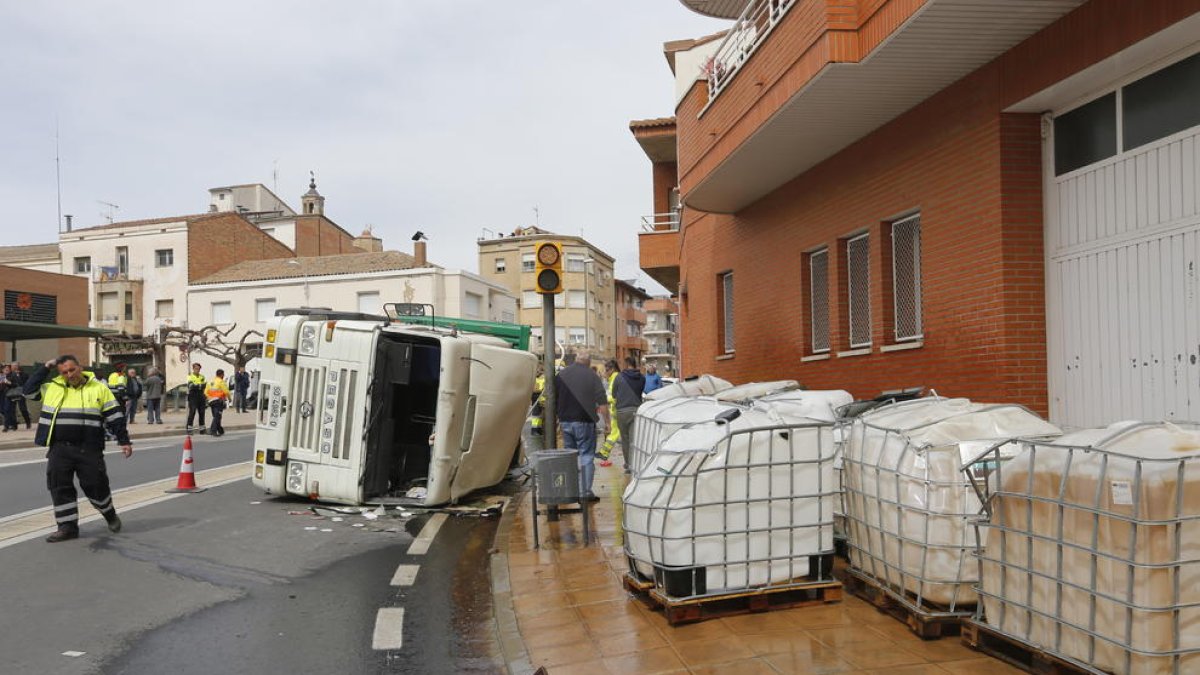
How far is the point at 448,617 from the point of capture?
585 centimetres

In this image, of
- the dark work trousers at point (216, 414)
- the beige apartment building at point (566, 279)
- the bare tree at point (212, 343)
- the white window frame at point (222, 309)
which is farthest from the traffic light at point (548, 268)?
the beige apartment building at point (566, 279)

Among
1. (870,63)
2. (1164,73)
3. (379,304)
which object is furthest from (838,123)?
(379,304)

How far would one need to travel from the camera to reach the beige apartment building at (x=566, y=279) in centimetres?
6594

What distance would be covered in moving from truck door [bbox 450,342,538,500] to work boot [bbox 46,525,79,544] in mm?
3558

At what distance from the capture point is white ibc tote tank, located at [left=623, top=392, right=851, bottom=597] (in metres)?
5.10

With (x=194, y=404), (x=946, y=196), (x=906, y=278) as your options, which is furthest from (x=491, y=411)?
(x=194, y=404)

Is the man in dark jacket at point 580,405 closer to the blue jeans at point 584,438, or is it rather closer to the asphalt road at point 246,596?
the blue jeans at point 584,438

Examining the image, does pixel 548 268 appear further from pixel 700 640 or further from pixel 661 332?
pixel 661 332

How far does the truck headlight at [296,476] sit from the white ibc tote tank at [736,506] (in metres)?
5.62

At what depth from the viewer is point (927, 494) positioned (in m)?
4.70

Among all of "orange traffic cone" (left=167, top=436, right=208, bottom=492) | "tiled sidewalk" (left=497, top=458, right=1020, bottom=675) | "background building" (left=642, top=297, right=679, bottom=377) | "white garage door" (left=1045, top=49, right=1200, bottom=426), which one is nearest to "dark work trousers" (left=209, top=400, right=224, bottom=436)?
"orange traffic cone" (left=167, top=436, right=208, bottom=492)

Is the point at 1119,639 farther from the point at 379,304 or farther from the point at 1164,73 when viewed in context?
the point at 379,304

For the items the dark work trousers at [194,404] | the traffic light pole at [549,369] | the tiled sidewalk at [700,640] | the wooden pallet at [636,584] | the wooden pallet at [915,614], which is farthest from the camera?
the dark work trousers at [194,404]

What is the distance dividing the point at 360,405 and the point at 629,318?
249 ft
